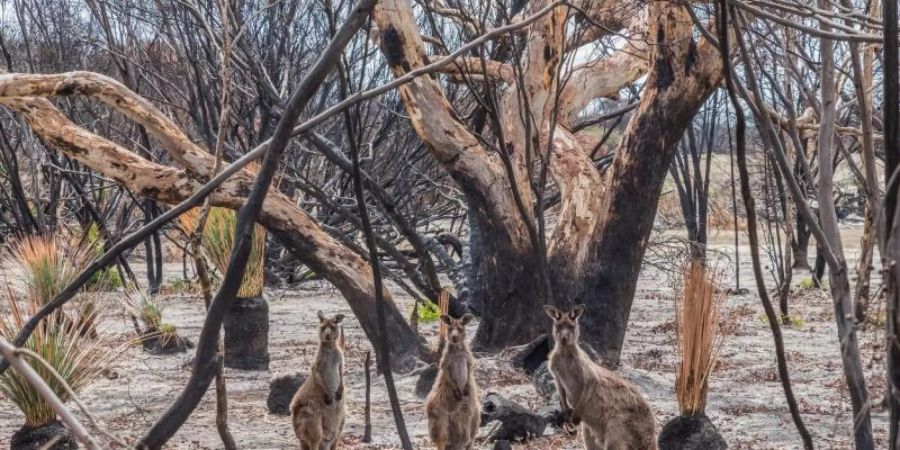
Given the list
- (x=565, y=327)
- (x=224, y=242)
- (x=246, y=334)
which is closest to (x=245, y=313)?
(x=246, y=334)

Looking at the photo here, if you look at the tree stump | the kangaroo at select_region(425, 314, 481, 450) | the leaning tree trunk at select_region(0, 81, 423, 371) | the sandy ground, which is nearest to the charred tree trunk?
the sandy ground

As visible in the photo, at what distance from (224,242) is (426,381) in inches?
88.9

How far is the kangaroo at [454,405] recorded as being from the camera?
238 inches

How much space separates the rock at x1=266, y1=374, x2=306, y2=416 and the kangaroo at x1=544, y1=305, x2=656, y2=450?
7.79ft

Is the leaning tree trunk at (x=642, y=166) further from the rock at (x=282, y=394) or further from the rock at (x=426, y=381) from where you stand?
the rock at (x=282, y=394)

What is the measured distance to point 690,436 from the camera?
6.34 m

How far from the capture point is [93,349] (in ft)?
22.0

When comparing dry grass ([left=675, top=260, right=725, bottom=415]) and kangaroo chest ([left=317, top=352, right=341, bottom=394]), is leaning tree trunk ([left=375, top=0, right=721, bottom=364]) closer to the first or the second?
dry grass ([left=675, top=260, right=725, bottom=415])

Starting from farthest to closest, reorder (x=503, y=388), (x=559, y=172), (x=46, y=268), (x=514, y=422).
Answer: (x=559, y=172) → (x=46, y=268) → (x=503, y=388) → (x=514, y=422)

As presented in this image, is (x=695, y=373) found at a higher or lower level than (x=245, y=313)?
lower

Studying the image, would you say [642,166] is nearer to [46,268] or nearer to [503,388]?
[503,388]

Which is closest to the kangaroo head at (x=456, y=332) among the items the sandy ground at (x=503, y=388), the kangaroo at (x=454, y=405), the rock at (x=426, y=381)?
the kangaroo at (x=454, y=405)

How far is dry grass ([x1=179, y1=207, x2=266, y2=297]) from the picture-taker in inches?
366

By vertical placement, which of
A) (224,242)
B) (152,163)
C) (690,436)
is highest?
(152,163)
